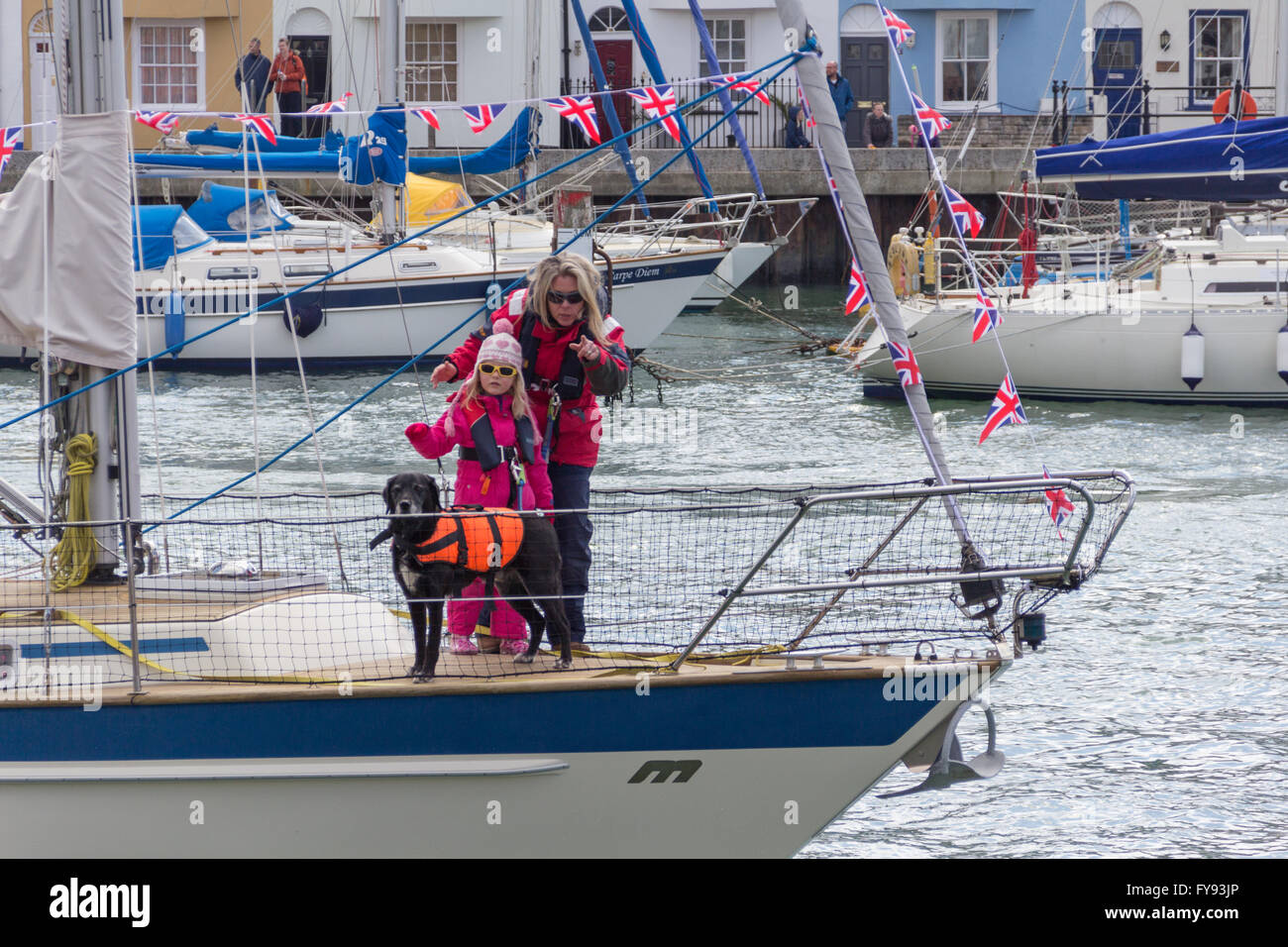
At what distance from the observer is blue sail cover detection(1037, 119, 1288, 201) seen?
16391 millimetres

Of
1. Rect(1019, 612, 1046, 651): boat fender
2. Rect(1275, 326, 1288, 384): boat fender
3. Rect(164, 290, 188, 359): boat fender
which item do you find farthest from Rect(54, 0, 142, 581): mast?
Rect(164, 290, 188, 359): boat fender

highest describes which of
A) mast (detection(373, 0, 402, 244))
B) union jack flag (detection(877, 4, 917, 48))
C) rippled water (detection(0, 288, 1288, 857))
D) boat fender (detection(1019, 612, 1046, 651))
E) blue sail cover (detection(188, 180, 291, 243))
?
mast (detection(373, 0, 402, 244))

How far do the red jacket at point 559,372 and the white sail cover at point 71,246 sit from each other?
50.7 inches

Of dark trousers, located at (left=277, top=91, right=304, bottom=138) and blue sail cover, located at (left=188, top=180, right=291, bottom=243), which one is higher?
dark trousers, located at (left=277, top=91, right=304, bottom=138)

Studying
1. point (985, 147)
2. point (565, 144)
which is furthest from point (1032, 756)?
point (565, 144)

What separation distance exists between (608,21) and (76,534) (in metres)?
29.7

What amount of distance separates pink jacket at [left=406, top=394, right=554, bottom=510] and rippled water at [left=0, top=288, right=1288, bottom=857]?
5.85 feet

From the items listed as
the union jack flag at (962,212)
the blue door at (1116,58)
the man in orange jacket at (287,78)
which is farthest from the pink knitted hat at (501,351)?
the blue door at (1116,58)

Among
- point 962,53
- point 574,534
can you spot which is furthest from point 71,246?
point 962,53

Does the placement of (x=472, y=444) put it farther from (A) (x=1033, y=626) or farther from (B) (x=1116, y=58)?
(B) (x=1116, y=58)

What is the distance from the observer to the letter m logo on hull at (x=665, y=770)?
537cm

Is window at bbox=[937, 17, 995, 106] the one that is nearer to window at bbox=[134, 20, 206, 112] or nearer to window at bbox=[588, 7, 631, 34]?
window at bbox=[588, 7, 631, 34]

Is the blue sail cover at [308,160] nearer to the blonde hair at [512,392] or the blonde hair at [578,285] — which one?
the blonde hair at [578,285]
